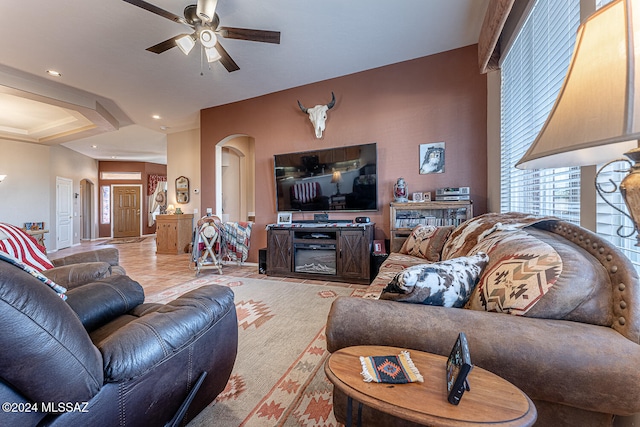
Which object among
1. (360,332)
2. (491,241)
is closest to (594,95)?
(360,332)

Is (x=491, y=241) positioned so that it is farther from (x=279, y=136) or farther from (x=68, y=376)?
(x=279, y=136)

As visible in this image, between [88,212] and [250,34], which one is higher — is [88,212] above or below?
below

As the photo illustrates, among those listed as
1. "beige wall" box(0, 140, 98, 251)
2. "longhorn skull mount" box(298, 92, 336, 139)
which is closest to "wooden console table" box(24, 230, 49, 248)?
"beige wall" box(0, 140, 98, 251)

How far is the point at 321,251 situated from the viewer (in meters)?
3.84

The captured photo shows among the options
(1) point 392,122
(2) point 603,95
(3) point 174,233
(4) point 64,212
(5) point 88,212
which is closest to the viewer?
(2) point 603,95

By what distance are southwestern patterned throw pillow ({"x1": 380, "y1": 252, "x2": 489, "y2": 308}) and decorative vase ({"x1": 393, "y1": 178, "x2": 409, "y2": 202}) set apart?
2503 millimetres

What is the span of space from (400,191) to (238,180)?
4.77m

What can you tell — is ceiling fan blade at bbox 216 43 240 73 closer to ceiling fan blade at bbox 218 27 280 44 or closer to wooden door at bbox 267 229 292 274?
ceiling fan blade at bbox 218 27 280 44

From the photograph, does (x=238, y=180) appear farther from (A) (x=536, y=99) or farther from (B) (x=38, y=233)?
(A) (x=536, y=99)

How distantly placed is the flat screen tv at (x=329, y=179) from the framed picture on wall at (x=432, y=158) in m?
0.63

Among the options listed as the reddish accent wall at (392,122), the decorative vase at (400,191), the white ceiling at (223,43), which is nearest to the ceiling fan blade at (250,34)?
the white ceiling at (223,43)

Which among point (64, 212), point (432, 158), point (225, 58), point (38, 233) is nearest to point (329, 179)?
point (432, 158)

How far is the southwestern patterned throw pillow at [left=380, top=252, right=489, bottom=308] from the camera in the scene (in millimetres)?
1026

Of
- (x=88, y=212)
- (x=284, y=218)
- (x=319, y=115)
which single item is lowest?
(x=284, y=218)
